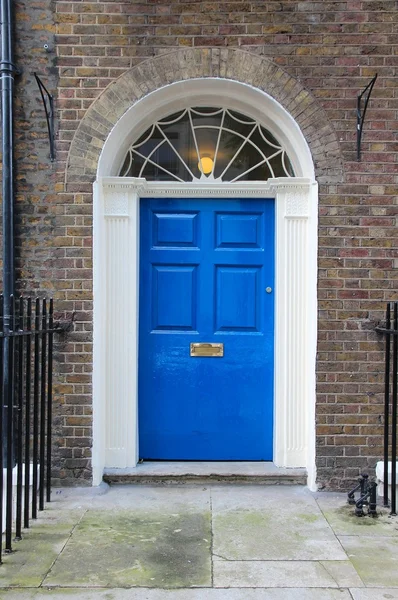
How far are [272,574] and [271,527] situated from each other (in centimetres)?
63

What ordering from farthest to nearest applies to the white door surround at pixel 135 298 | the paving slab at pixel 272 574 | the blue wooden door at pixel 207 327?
the blue wooden door at pixel 207 327 → the white door surround at pixel 135 298 → the paving slab at pixel 272 574

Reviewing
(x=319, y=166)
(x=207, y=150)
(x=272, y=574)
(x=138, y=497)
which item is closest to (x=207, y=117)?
(x=207, y=150)

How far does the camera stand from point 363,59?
180 inches

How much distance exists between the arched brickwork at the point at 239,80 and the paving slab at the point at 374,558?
106 inches

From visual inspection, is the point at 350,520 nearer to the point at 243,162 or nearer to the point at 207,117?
the point at 243,162

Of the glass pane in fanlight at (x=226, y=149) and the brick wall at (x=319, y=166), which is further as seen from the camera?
the glass pane in fanlight at (x=226, y=149)

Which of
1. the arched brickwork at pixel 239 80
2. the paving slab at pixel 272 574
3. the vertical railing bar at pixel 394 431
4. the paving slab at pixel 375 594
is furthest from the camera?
the arched brickwork at pixel 239 80

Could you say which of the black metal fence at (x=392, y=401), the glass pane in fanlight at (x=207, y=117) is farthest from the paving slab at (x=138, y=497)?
the glass pane in fanlight at (x=207, y=117)

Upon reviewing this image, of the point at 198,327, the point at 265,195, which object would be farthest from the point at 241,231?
the point at 198,327

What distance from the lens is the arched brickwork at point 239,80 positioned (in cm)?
454

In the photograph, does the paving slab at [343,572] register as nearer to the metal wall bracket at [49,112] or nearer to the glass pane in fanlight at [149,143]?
the glass pane in fanlight at [149,143]

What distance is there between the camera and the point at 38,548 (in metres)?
3.56

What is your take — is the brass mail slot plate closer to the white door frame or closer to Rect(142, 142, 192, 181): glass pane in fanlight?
the white door frame

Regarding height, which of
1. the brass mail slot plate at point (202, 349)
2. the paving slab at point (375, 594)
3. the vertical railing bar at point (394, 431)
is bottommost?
the paving slab at point (375, 594)
